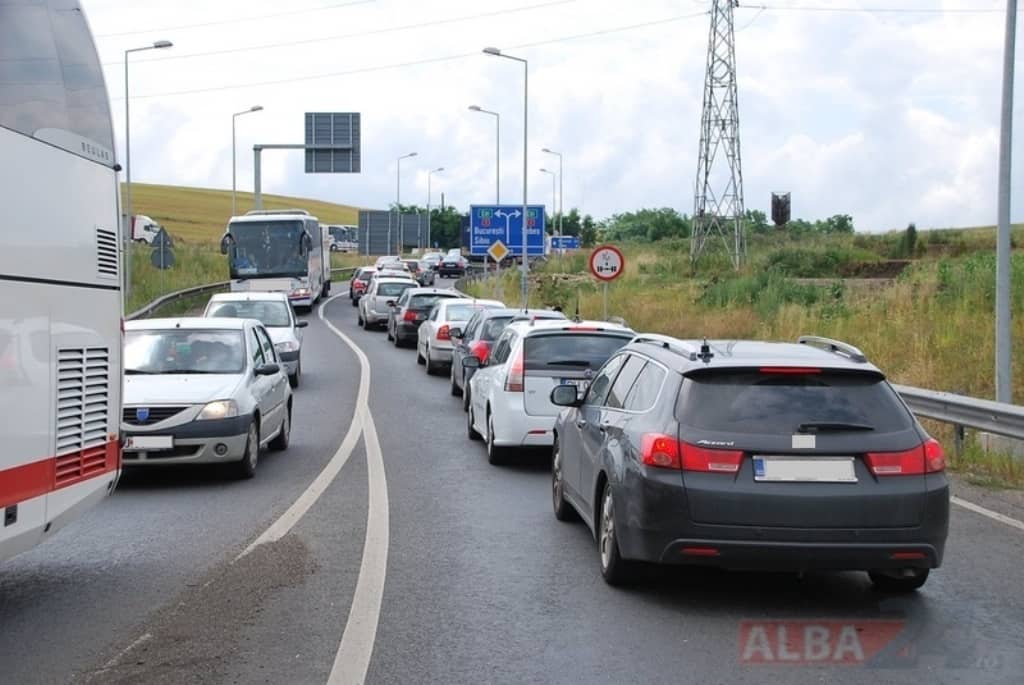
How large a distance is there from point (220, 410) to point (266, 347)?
2.97 meters

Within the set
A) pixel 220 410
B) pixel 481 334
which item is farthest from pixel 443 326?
pixel 220 410

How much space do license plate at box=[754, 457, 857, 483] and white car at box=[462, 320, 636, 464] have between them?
5.87 m

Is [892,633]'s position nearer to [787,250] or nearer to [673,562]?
[673,562]

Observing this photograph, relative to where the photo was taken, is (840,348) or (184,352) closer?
(840,348)

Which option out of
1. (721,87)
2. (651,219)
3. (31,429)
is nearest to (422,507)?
(31,429)

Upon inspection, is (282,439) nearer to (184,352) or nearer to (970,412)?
(184,352)

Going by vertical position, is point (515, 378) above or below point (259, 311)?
below

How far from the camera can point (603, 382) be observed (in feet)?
31.1

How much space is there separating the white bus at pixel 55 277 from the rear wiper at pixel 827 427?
13.2 feet

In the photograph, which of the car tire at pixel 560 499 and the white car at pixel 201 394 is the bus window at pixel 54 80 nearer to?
the white car at pixel 201 394

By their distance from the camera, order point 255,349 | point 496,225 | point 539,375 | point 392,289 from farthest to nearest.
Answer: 1. point 496,225
2. point 392,289
3. point 255,349
4. point 539,375

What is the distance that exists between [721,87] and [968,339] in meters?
27.1

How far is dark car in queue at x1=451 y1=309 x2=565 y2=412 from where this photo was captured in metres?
19.8

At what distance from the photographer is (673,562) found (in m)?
7.24
